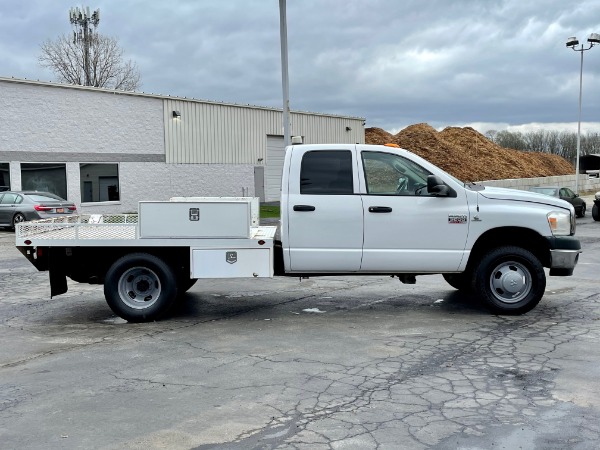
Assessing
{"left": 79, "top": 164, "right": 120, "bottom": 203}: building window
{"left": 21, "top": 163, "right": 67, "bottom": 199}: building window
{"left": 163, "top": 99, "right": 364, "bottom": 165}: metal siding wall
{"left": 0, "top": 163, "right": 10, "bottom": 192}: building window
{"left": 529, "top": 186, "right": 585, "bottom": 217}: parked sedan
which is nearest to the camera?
{"left": 0, "top": 163, "right": 10, "bottom": 192}: building window

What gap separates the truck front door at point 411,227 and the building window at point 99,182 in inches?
916

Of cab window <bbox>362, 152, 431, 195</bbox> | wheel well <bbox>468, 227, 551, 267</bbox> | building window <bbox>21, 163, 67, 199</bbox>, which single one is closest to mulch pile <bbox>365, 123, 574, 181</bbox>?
building window <bbox>21, 163, 67, 199</bbox>

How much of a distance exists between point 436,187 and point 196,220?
2931 mm

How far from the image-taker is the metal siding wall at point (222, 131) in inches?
1288

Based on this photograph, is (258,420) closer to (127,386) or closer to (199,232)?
(127,386)

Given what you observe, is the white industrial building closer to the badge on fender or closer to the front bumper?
the badge on fender

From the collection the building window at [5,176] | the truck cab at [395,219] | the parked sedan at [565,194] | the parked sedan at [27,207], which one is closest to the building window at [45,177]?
the building window at [5,176]

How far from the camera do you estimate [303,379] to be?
229 inches

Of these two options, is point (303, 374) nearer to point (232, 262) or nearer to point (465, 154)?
point (232, 262)

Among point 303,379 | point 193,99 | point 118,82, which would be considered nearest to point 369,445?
point 303,379

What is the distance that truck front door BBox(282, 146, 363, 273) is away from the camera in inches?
317

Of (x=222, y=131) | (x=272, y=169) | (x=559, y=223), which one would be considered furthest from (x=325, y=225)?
(x=272, y=169)

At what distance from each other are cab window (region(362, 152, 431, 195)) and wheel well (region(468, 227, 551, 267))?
3.40 ft

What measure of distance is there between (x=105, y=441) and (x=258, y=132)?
33.9 meters
